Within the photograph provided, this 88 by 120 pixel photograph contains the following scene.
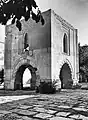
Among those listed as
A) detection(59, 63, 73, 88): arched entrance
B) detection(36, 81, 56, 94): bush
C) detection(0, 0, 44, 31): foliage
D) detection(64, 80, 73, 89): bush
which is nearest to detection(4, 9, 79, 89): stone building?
detection(59, 63, 73, 88): arched entrance

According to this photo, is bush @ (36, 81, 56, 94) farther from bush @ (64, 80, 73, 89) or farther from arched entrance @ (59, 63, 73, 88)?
arched entrance @ (59, 63, 73, 88)

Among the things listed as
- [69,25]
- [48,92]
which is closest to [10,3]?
[48,92]

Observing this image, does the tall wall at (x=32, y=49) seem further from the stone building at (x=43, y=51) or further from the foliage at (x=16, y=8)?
the foliage at (x=16, y=8)

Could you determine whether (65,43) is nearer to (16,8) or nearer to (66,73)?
(66,73)

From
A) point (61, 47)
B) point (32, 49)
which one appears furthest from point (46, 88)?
point (61, 47)

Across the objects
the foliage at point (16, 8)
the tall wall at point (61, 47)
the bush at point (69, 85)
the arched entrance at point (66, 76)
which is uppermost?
the tall wall at point (61, 47)

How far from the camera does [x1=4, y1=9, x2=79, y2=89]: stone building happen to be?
1167 cm

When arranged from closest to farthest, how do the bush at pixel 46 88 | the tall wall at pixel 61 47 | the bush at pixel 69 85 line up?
the bush at pixel 46 88 < the tall wall at pixel 61 47 < the bush at pixel 69 85

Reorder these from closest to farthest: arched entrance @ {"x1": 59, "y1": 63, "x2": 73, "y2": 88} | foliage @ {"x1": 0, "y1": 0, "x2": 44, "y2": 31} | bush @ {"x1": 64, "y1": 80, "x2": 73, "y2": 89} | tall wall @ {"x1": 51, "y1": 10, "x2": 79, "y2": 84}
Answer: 1. foliage @ {"x1": 0, "y1": 0, "x2": 44, "y2": 31}
2. tall wall @ {"x1": 51, "y1": 10, "x2": 79, "y2": 84}
3. bush @ {"x1": 64, "y1": 80, "x2": 73, "y2": 89}
4. arched entrance @ {"x1": 59, "y1": 63, "x2": 73, "y2": 88}

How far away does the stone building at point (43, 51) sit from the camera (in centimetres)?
1167

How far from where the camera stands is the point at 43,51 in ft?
38.8

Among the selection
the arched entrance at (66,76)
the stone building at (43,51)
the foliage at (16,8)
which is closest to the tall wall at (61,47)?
the stone building at (43,51)

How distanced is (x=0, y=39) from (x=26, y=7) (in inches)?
732

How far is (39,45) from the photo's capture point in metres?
12.2
